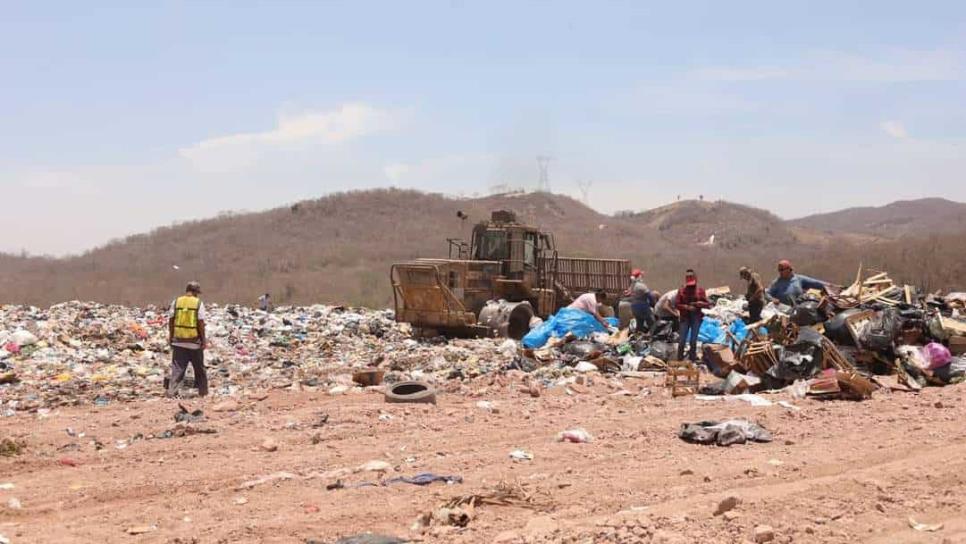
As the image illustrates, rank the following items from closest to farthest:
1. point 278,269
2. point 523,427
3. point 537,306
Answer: point 523,427 < point 537,306 < point 278,269

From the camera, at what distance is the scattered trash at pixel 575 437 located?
21.3ft

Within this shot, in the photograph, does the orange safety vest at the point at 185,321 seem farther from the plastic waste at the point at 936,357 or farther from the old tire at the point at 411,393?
the plastic waste at the point at 936,357

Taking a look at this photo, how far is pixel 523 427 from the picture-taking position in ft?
23.1

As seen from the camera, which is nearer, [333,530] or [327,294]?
[333,530]

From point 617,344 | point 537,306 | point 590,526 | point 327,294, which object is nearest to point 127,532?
point 590,526

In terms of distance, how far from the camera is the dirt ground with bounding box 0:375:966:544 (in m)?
4.52

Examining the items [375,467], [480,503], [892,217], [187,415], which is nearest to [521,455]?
[375,467]

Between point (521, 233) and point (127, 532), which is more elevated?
point (521, 233)

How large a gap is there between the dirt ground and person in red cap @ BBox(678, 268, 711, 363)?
7.07 ft

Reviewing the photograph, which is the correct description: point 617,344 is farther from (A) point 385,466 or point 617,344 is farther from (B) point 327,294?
(B) point 327,294

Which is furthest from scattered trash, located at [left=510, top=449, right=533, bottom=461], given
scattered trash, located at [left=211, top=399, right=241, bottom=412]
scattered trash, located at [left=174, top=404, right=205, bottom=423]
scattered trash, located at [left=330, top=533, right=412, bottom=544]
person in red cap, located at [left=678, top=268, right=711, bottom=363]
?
person in red cap, located at [left=678, top=268, right=711, bottom=363]

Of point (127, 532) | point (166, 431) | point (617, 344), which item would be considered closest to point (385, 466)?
point (127, 532)

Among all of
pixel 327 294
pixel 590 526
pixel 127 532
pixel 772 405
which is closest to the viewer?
pixel 590 526

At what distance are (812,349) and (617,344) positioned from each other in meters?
3.38
